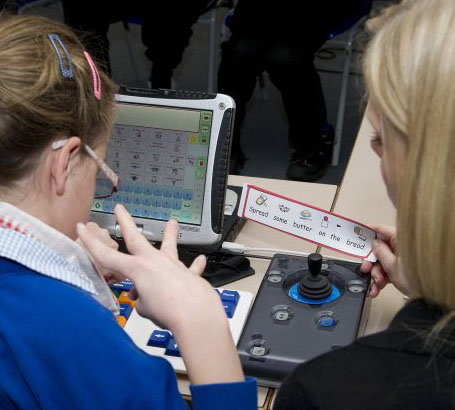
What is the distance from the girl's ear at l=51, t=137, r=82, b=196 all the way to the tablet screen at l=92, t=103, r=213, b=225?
32cm

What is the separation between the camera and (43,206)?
848 mm

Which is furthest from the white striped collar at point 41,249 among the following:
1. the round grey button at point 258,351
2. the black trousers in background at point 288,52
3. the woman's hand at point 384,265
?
the black trousers in background at point 288,52

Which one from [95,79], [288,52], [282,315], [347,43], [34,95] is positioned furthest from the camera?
[347,43]

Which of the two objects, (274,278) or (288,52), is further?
(288,52)

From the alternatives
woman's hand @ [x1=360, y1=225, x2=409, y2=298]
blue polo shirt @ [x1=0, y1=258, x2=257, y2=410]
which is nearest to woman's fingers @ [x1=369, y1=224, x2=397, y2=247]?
woman's hand @ [x1=360, y1=225, x2=409, y2=298]

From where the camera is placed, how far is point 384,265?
1082 millimetres

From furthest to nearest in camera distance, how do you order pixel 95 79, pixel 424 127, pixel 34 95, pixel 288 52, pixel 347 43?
pixel 347 43 → pixel 288 52 → pixel 95 79 → pixel 34 95 → pixel 424 127

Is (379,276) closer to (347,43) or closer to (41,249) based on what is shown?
(41,249)

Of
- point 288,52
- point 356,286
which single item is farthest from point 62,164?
point 288,52

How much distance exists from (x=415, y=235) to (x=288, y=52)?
2.10 metres

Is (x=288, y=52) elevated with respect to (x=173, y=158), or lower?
lower

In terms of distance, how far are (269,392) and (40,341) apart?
1.14 feet

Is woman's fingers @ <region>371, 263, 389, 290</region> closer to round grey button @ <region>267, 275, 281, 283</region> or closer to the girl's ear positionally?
round grey button @ <region>267, 275, 281, 283</region>

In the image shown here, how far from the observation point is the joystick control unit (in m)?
0.94
